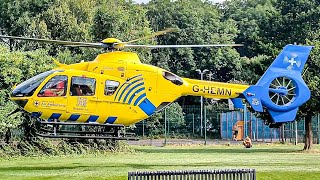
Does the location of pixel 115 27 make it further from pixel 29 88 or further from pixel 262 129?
pixel 29 88

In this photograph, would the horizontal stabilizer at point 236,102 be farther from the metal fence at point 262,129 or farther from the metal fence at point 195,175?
the metal fence at point 262,129

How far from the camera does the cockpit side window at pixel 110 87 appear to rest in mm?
23594

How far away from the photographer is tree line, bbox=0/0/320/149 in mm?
A: 37781

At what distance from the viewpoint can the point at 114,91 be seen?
23.8 m

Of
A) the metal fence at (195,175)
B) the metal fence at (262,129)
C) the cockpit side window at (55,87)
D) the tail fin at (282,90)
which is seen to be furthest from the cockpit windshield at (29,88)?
the metal fence at (262,129)

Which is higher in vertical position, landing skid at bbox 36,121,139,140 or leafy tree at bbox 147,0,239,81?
leafy tree at bbox 147,0,239,81

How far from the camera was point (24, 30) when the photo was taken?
66.8 m

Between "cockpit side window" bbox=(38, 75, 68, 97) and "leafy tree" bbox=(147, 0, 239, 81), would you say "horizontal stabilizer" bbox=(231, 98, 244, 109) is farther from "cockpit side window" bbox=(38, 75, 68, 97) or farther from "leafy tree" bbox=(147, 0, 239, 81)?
"leafy tree" bbox=(147, 0, 239, 81)

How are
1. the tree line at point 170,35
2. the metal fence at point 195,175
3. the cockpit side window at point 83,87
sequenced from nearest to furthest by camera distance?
the metal fence at point 195,175
the cockpit side window at point 83,87
the tree line at point 170,35

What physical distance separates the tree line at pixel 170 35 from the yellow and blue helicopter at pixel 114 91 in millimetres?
10905

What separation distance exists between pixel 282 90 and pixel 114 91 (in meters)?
6.51

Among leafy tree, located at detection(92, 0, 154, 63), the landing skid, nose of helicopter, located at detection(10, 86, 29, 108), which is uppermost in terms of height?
leafy tree, located at detection(92, 0, 154, 63)

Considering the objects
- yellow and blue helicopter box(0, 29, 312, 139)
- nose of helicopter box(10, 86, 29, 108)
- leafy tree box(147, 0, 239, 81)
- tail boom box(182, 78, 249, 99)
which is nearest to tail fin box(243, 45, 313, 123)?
yellow and blue helicopter box(0, 29, 312, 139)

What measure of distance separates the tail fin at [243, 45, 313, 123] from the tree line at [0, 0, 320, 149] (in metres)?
12.4
